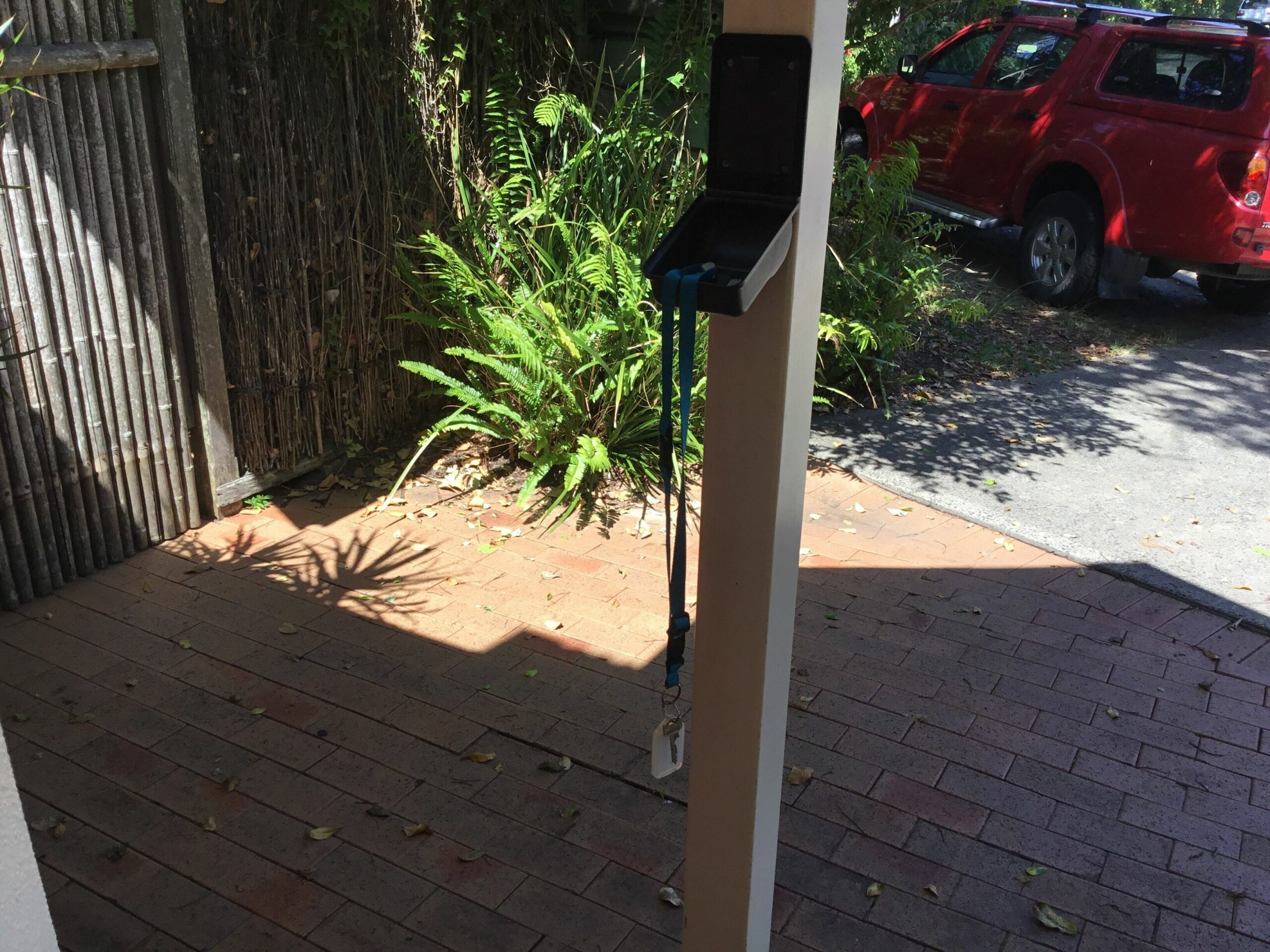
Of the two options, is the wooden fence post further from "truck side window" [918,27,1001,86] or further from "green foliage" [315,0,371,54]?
"truck side window" [918,27,1001,86]

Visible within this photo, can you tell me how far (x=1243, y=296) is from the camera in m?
9.08

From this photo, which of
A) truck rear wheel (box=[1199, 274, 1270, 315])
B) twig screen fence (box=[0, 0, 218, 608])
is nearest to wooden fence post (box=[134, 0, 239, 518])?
twig screen fence (box=[0, 0, 218, 608])

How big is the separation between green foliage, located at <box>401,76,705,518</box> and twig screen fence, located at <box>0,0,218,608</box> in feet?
3.71

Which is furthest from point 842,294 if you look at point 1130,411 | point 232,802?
point 232,802

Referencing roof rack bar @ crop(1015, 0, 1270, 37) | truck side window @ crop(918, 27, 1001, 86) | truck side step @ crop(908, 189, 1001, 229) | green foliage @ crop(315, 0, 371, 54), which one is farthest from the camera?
truck side window @ crop(918, 27, 1001, 86)

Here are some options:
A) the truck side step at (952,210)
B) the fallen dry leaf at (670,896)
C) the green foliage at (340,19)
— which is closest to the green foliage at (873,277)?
the truck side step at (952,210)

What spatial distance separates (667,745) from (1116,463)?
4.80m

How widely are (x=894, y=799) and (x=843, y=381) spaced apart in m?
3.87

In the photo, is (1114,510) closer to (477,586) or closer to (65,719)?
(477,586)

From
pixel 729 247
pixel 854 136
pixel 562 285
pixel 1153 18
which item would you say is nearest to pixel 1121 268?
pixel 1153 18

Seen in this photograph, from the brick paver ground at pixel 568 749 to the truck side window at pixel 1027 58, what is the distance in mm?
5594

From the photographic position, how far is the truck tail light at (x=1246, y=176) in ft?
24.5

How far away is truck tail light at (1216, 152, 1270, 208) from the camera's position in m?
7.46

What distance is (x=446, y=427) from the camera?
17.3 ft
